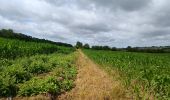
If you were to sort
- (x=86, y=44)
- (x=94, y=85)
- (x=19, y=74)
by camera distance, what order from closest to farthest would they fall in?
(x=94, y=85), (x=19, y=74), (x=86, y=44)

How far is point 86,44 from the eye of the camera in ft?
588

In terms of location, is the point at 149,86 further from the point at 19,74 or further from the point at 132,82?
the point at 19,74

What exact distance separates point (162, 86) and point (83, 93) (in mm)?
3064

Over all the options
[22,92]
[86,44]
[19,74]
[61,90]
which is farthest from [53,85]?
[86,44]

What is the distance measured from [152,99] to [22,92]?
4946 millimetres

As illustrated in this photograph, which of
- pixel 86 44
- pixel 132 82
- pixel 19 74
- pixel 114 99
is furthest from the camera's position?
pixel 86 44

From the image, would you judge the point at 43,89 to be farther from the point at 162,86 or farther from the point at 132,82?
the point at 162,86

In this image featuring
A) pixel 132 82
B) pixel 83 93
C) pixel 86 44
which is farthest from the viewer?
pixel 86 44

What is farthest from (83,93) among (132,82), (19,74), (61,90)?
(19,74)

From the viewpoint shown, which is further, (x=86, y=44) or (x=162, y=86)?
(x=86, y=44)

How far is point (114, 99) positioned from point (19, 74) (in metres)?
5.89

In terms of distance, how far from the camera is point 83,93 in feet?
37.1

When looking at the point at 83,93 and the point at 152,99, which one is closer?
the point at 152,99

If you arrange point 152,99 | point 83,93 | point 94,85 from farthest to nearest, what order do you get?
point 94,85
point 83,93
point 152,99
